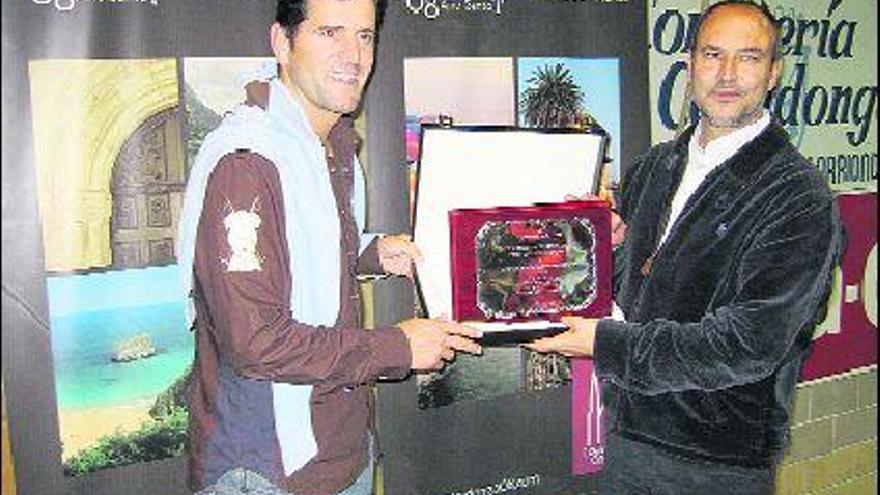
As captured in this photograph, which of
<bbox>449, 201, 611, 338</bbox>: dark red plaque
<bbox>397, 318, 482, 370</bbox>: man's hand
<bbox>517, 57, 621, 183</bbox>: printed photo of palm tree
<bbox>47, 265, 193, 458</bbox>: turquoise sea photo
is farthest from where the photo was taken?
<bbox>517, 57, 621, 183</bbox>: printed photo of palm tree

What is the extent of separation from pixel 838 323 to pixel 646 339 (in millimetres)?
1938

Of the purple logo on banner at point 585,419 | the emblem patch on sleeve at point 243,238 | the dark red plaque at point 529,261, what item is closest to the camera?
the emblem patch on sleeve at point 243,238

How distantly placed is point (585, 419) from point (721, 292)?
3.57ft

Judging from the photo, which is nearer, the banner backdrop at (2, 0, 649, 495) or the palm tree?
the banner backdrop at (2, 0, 649, 495)

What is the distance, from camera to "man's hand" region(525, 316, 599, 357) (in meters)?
2.23

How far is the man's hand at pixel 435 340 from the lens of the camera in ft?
6.66

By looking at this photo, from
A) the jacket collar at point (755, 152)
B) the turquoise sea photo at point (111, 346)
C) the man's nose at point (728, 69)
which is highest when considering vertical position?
the man's nose at point (728, 69)

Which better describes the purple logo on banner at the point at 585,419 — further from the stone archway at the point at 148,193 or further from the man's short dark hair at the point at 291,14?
the man's short dark hair at the point at 291,14

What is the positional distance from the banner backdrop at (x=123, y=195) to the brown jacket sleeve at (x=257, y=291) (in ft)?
1.99

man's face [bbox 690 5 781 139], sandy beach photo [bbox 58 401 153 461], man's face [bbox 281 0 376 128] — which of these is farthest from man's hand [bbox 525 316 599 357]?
sandy beach photo [bbox 58 401 153 461]

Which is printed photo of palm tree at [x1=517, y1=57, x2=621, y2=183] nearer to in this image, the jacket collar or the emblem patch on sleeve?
the jacket collar

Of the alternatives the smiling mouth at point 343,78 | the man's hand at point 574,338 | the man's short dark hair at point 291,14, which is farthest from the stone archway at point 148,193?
the man's hand at point 574,338

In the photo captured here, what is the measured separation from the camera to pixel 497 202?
234 centimetres

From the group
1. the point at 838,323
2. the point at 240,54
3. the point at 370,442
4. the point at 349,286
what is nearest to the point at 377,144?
the point at 240,54
